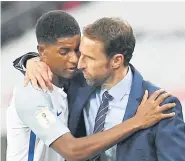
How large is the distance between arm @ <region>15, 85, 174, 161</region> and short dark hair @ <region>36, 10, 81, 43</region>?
5.9 inches

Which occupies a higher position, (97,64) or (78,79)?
(97,64)

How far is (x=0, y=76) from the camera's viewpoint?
7.68 ft

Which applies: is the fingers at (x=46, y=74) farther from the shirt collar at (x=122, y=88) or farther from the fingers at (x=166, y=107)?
the fingers at (x=166, y=107)

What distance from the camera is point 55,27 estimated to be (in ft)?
4.74

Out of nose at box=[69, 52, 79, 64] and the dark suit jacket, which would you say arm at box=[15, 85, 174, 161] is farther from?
nose at box=[69, 52, 79, 64]

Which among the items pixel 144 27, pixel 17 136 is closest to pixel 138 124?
pixel 17 136

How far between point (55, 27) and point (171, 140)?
17.7 inches

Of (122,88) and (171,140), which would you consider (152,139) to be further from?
(122,88)

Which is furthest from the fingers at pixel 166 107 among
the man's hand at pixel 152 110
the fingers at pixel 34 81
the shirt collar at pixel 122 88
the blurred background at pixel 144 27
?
the blurred background at pixel 144 27

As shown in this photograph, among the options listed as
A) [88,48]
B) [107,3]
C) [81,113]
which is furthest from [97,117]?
[107,3]

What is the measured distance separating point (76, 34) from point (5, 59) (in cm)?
95

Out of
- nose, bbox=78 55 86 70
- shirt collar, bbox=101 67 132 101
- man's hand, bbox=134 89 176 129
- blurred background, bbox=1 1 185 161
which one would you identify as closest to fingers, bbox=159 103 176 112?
man's hand, bbox=134 89 176 129

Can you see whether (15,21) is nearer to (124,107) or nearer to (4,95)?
(4,95)

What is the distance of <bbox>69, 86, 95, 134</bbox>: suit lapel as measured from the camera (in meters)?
1.45
